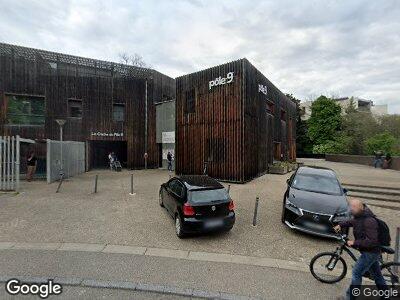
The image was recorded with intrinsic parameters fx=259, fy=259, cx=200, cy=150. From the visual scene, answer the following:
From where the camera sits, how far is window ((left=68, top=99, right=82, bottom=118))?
20750 millimetres

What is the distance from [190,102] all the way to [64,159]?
880 cm

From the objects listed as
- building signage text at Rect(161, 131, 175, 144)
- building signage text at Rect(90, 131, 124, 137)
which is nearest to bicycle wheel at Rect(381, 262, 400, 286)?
building signage text at Rect(161, 131, 175, 144)

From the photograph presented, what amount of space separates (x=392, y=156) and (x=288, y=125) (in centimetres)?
988

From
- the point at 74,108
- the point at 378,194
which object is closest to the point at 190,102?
the point at 74,108

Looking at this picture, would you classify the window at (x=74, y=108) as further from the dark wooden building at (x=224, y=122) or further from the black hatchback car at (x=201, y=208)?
the black hatchback car at (x=201, y=208)

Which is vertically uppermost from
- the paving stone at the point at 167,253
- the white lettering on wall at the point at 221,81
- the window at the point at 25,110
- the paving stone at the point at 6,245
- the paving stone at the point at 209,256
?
the white lettering on wall at the point at 221,81

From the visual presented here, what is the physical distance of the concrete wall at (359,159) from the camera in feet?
74.4

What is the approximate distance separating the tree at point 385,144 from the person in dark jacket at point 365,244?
2644cm

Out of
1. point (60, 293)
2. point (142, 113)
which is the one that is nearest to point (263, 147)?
point (142, 113)

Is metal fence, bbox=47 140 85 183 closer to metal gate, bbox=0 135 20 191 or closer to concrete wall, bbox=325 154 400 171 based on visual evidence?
metal gate, bbox=0 135 20 191

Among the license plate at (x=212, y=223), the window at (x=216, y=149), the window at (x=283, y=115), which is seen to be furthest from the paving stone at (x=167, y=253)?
the window at (x=283, y=115)

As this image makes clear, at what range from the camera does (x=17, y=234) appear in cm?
655

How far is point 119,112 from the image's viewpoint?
2241 cm

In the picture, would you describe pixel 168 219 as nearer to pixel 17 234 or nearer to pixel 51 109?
pixel 17 234
